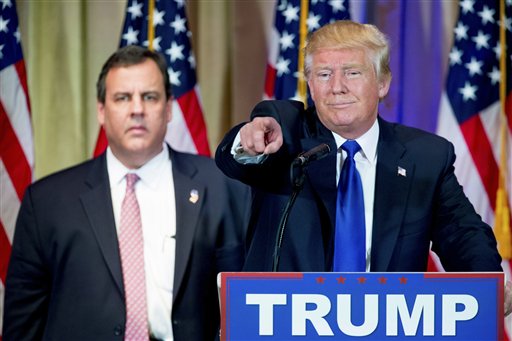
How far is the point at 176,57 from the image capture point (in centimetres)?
419

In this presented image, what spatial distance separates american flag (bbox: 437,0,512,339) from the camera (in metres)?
4.10

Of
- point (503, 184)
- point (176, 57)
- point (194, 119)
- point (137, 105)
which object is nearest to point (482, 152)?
point (503, 184)

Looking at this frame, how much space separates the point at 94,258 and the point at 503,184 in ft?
6.33

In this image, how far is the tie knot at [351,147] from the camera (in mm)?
2410

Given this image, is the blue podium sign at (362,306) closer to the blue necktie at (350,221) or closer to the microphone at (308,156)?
the microphone at (308,156)

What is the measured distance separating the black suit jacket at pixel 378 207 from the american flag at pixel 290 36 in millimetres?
1628

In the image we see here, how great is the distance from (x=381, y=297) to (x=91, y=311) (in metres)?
1.49

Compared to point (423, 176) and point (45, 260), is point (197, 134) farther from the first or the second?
point (423, 176)

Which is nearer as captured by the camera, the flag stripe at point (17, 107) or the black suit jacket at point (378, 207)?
the black suit jacket at point (378, 207)

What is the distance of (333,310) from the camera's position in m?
1.76

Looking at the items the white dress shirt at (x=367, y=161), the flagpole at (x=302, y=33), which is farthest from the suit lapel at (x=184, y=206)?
the flagpole at (x=302, y=33)

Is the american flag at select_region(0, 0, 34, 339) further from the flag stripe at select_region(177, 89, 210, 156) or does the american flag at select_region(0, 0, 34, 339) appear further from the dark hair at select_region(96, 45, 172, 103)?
the dark hair at select_region(96, 45, 172, 103)

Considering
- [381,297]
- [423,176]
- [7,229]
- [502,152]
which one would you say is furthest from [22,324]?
[502,152]

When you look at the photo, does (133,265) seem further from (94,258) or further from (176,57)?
(176,57)
